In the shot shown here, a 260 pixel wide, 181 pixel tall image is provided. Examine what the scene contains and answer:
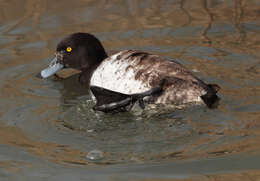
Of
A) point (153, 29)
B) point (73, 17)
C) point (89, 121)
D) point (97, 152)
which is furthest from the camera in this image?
point (73, 17)

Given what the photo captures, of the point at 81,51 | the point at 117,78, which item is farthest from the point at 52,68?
the point at 117,78

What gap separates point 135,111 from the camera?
6.40 meters

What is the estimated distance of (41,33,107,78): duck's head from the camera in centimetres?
757

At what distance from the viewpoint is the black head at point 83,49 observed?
298 inches

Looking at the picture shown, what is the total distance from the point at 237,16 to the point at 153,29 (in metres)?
1.40

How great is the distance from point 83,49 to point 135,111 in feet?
5.20

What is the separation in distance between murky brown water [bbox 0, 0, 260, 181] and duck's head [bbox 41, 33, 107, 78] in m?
0.32

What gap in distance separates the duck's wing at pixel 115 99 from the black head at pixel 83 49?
4.42 feet

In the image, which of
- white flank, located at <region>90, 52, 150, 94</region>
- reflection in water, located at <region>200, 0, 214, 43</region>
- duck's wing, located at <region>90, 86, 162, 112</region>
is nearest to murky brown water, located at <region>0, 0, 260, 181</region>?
reflection in water, located at <region>200, 0, 214, 43</region>

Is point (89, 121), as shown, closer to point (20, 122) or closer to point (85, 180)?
point (20, 122)

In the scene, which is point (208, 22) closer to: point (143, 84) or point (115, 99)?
point (143, 84)

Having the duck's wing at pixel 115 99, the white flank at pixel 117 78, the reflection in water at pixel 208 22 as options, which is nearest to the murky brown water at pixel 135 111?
the reflection in water at pixel 208 22

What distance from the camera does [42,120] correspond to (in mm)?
6203

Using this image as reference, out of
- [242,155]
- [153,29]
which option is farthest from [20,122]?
[153,29]
